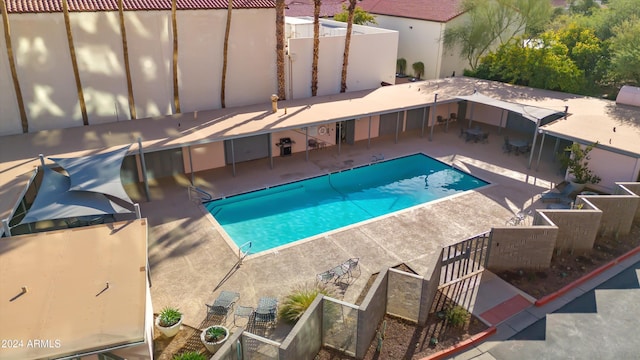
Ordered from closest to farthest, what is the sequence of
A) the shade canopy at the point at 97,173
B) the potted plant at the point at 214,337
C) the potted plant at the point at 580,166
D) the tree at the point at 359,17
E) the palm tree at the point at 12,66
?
the potted plant at the point at 214,337 < the shade canopy at the point at 97,173 < the palm tree at the point at 12,66 < the potted plant at the point at 580,166 < the tree at the point at 359,17

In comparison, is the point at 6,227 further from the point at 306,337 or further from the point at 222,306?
the point at 306,337

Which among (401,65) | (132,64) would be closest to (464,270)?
(132,64)

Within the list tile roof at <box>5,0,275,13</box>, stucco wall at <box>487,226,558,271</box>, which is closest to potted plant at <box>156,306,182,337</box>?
stucco wall at <box>487,226,558,271</box>

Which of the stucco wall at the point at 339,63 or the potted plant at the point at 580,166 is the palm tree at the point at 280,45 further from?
the potted plant at the point at 580,166

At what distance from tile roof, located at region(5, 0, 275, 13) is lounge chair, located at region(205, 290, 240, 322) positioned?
1448 cm

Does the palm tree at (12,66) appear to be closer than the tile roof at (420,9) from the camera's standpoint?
Yes

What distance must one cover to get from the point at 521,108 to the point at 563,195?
546 centimetres

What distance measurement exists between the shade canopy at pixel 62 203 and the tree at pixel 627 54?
88.6ft

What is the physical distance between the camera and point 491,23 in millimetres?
34438

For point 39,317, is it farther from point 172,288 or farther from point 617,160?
point 617,160

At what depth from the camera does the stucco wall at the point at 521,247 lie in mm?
14125

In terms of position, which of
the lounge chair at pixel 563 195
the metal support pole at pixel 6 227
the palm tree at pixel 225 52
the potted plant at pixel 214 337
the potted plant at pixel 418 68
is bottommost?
the potted plant at pixel 214 337

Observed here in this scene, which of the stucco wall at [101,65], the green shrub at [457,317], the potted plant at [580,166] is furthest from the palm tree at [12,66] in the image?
the potted plant at [580,166]

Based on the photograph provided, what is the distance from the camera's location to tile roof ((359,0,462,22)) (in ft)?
118
